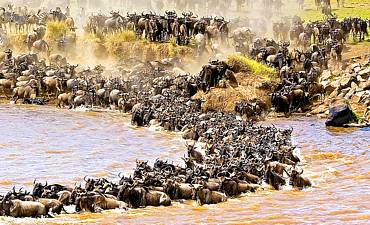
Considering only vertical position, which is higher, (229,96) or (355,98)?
(229,96)

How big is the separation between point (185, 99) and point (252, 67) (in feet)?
15.0

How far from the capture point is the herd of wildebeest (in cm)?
1834

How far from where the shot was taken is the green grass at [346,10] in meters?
52.4

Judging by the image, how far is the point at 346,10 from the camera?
2167 inches

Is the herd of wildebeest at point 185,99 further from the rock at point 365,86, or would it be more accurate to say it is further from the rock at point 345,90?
the rock at point 365,86

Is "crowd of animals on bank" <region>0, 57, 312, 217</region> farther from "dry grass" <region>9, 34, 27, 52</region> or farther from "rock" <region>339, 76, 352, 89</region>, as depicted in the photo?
"dry grass" <region>9, 34, 27, 52</region>

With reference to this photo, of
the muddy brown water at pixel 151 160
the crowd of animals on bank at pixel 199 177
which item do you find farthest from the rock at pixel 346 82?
the crowd of animals on bank at pixel 199 177

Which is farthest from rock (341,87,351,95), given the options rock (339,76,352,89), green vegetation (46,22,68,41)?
green vegetation (46,22,68,41)

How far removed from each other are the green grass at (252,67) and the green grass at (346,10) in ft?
53.6

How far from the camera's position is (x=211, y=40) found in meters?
43.2

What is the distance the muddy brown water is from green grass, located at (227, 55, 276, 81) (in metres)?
4.46

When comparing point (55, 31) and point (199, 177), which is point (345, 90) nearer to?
point (199, 177)

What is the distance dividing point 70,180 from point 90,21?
24678mm

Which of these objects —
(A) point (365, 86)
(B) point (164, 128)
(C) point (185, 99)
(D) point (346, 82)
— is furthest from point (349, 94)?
(B) point (164, 128)
